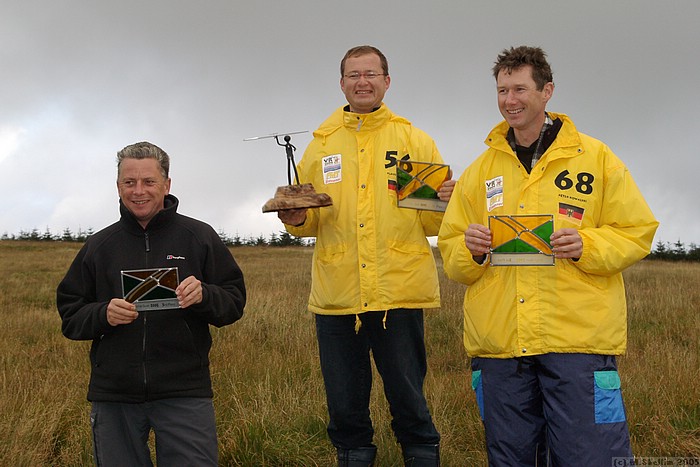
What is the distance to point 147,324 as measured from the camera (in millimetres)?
3365

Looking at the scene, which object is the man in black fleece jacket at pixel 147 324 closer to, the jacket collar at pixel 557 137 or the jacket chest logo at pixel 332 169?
the jacket chest logo at pixel 332 169

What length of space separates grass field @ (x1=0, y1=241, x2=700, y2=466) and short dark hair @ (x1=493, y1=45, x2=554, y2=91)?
2578mm

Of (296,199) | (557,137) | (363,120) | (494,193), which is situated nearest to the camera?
(557,137)

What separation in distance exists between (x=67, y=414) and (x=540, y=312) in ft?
12.8

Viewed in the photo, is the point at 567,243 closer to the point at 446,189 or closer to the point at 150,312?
the point at 446,189

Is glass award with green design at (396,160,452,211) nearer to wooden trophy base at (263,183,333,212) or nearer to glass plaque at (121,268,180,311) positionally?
wooden trophy base at (263,183,333,212)

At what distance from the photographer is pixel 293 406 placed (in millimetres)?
5211

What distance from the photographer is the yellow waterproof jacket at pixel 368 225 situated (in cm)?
390

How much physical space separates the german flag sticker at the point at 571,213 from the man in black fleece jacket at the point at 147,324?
5.60 ft

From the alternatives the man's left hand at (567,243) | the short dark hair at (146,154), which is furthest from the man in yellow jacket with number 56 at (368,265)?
the man's left hand at (567,243)

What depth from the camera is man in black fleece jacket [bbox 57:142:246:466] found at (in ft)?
10.8

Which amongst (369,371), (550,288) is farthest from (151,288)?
(550,288)

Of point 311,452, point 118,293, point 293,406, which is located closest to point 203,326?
point 118,293

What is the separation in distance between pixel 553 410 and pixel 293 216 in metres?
1.79
